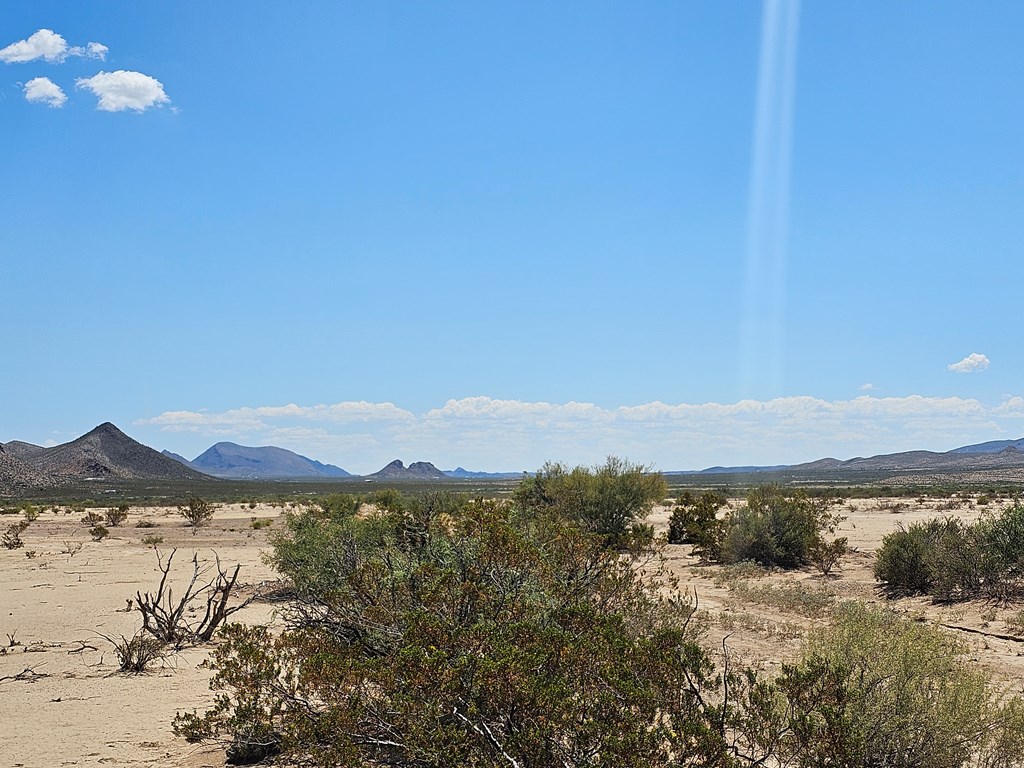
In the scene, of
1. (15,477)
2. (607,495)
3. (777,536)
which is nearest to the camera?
(777,536)

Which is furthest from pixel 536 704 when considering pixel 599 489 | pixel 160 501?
pixel 160 501

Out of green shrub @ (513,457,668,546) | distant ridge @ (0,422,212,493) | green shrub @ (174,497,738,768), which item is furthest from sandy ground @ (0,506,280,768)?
distant ridge @ (0,422,212,493)

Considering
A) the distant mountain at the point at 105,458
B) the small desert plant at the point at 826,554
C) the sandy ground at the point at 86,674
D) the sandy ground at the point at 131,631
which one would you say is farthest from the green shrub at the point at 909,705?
the distant mountain at the point at 105,458

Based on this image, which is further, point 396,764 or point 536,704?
point 396,764

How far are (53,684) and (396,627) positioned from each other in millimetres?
6617

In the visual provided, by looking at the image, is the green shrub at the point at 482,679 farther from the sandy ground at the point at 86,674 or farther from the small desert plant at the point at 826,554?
the small desert plant at the point at 826,554

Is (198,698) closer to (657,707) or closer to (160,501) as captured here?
(657,707)

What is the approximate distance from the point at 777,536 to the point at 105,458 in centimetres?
14657

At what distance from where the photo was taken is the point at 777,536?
2375 centimetres

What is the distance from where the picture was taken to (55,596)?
1927 cm

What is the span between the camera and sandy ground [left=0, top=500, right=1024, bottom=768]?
835 centimetres

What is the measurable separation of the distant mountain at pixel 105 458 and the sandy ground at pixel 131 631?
11491 centimetres

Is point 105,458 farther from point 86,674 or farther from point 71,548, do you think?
point 86,674

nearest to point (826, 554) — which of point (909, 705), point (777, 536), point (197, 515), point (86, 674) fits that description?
point (777, 536)
